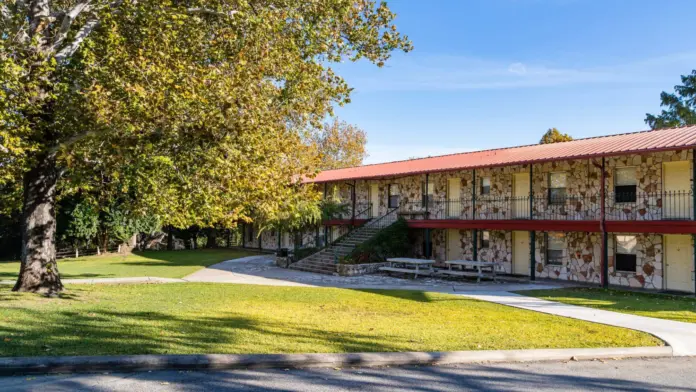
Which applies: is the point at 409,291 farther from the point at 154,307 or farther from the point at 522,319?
the point at 154,307

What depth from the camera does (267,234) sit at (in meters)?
40.1

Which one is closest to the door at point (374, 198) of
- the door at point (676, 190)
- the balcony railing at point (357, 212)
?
the balcony railing at point (357, 212)

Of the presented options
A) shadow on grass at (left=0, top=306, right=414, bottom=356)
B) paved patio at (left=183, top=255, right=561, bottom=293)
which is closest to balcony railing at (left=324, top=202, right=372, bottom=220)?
paved patio at (left=183, top=255, right=561, bottom=293)

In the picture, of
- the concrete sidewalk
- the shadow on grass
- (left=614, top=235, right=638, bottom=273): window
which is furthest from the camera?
(left=614, top=235, right=638, bottom=273): window

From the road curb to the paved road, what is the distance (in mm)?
201

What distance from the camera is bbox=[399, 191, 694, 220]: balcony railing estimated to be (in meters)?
17.8

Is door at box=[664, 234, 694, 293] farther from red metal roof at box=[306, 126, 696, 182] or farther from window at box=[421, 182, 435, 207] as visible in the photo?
window at box=[421, 182, 435, 207]

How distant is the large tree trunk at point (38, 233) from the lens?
13648mm

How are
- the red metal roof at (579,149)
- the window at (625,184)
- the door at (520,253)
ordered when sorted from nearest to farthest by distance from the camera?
1. the red metal roof at (579,149)
2. the window at (625,184)
3. the door at (520,253)

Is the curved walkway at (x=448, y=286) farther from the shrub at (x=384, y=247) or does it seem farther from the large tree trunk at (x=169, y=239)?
the large tree trunk at (x=169, y=239)

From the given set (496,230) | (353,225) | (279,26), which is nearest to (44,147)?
(279,26)

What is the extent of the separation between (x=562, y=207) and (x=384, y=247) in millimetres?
7953

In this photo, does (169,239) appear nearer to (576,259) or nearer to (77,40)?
(576,259)

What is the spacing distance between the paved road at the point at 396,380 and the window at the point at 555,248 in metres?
14.0
